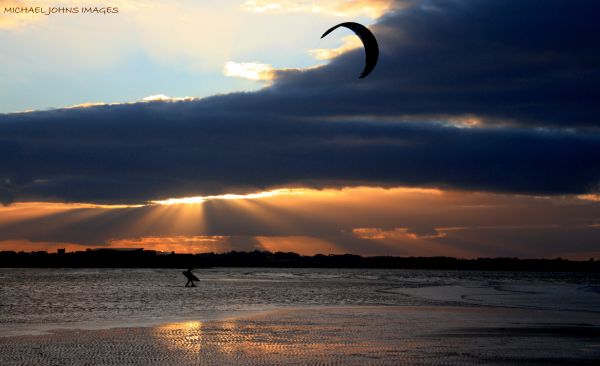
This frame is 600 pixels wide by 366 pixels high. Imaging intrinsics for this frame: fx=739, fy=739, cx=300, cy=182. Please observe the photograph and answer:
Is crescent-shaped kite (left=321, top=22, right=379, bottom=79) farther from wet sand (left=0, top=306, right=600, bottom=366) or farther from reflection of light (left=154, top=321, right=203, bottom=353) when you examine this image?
reflection of light (left=154, top=321, right=203, bottom=353)

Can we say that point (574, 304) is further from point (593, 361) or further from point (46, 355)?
point (46, 355)

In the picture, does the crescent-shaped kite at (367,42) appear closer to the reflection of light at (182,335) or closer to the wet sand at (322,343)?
the wet sand at (322,343)

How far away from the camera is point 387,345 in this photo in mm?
19609

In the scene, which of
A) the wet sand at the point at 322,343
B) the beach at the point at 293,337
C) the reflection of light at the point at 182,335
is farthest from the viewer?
the reflection of light at the point at 182,335

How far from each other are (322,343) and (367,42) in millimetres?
8235

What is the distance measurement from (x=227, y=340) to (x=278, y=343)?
158 cm

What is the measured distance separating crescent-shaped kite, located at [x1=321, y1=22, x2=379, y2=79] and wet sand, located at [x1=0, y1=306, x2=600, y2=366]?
24.3 ft

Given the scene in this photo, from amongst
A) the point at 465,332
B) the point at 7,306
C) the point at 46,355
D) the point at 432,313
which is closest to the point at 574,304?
the point at 432,313

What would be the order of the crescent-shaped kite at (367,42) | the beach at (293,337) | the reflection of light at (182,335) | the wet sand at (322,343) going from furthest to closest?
the crescent-shaped kite at (367,42) < the reflection of light at (182,335) < the beach at (293,337) < the wet sand at (322,343)

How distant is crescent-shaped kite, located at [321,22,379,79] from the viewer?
19500mm

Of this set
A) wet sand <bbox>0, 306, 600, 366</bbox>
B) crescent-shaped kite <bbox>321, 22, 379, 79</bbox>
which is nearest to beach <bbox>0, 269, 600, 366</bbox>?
wet sand <bbox>0, 306, 600, 366</bbox>

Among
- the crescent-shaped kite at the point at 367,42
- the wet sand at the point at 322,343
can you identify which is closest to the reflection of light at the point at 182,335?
the wet sand at the point at 322,343

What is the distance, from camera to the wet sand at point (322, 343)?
16969 mm

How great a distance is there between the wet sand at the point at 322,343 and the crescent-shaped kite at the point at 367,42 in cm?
739
